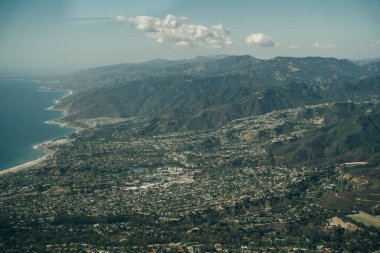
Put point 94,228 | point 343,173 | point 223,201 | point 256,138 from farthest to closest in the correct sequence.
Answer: point 256,138 < point 343,173 < point 223,201 < point 94,228

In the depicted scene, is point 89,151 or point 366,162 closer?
point 366,162

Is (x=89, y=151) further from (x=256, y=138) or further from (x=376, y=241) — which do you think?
(x=376, y=241)

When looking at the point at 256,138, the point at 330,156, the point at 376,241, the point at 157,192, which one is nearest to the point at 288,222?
the point at 376,241

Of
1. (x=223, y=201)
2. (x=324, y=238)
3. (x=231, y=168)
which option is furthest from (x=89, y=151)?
(x=324, y=238)

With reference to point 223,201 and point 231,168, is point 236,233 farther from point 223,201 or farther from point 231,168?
point 231,168

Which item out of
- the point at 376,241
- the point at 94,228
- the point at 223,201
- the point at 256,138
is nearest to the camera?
the point at 376,241

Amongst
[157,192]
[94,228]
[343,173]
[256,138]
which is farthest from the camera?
[256,138]
